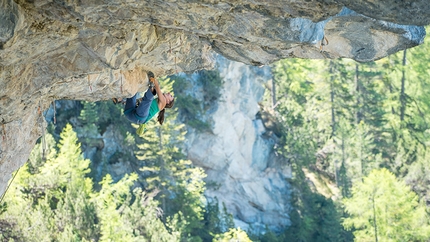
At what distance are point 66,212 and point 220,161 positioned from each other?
48.2 feet

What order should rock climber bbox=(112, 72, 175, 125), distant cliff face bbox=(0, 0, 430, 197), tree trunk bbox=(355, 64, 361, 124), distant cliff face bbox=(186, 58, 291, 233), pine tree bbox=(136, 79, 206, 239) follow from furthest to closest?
tree trunk bbox=(355, 64, 361, 124) → distant cliff face bbox=(186, 58, 291, 233) → pine tree bbox=(136, 79, 206, 239) → rock climber bbox=(112, 72, 175, 125) → distant cliff face bbox=(0, 0, 430, 197)

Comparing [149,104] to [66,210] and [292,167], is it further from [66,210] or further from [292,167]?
[292,167]

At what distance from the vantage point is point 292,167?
1357 inches

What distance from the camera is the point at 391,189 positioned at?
84.8 feet

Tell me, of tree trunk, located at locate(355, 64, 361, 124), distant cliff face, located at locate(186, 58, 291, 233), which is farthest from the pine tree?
tree trunk, located at locate(355, 64, 361, 124)

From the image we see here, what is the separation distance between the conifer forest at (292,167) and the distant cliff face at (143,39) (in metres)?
8.14

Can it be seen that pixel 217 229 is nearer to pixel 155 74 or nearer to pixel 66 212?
pixel 66 212

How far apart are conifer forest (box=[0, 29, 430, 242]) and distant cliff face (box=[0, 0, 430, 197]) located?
8.14 metres

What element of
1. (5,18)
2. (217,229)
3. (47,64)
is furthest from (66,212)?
(5,18)

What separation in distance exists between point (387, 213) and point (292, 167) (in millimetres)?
9166

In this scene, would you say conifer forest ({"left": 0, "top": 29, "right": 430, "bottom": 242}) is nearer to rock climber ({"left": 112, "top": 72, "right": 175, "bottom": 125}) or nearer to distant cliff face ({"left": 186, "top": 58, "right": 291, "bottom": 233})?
distant cliff face ({"left": 186, "top": 58, "right": 291, "bottom": 233})

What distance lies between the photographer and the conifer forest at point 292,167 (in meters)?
20.0

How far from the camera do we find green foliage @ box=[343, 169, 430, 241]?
84.3 feet

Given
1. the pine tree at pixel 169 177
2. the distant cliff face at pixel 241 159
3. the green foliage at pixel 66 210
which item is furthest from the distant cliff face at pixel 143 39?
the distant cliff face at pixel 241 159
